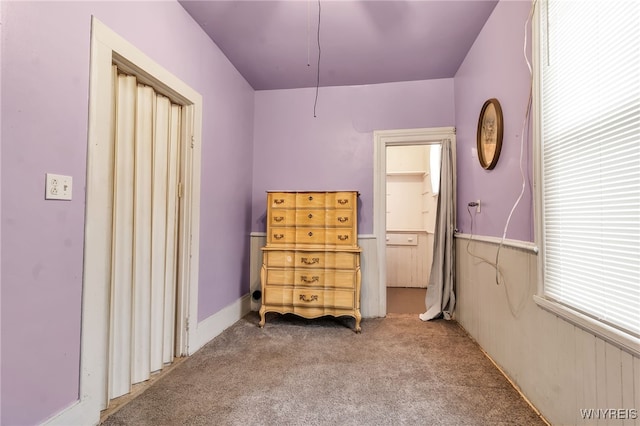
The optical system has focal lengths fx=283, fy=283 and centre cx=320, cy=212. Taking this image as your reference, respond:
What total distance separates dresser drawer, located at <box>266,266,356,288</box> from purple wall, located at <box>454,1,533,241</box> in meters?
1.19

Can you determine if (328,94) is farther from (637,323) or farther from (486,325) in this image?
(637,323)

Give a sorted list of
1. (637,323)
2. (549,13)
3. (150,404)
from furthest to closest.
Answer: (150,404) → (549,13) → (637,323)

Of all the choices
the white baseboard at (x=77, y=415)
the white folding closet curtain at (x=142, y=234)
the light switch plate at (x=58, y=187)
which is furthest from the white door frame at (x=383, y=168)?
the light switch plate at (x=58, y=187)

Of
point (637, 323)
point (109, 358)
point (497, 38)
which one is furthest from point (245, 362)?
point (497, 38)

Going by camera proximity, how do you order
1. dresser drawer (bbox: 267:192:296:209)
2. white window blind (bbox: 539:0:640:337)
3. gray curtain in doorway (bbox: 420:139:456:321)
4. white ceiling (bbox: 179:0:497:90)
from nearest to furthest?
1. white window blind (bbox: 539:0:640:337)
2. white ceiling (bbox: 179:0:497:90)
3. dresser drawer (bbox: 267:192:296:209)
4. gray curtain in doorway (bbox: 420:139:456:321)

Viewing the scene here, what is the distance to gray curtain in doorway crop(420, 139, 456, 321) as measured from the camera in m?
2.87

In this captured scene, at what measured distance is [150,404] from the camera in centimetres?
155

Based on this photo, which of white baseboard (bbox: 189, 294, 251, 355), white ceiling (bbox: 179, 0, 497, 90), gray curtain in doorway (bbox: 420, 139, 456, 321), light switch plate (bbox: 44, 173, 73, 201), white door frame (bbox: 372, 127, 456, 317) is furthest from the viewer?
white door frame (bbox: 372, 127, 456, 317)

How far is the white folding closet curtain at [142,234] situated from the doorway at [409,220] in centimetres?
307

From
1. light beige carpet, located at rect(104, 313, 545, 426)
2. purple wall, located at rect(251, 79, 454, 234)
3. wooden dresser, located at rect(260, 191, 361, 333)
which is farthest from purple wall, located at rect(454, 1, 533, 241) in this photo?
wooden dresser, located at rect(260, 191, 361, 333)

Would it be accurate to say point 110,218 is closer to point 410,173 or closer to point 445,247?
point 445,247

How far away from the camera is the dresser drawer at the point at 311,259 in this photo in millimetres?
2607

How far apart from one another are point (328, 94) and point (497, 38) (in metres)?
1.68

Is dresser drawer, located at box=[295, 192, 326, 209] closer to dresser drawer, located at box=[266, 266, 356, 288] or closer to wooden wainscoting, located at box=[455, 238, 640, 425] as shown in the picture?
dresser drawer, located at box=[266, 266, 356, 288]
